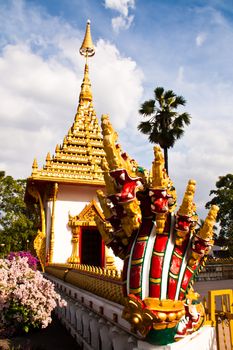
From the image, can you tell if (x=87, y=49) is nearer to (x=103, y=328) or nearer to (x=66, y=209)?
(x=66, y=209)

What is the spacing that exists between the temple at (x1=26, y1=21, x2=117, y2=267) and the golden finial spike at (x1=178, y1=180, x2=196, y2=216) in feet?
34.7

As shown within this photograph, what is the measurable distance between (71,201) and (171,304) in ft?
38.2

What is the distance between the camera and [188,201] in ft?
11.5

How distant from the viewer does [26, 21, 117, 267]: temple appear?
13961 millimetres

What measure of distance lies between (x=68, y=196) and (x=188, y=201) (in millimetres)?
11696

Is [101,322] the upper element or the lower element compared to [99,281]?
lower

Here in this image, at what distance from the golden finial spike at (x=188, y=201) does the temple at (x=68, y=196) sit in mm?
10580

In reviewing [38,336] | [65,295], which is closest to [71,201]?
[65,295]

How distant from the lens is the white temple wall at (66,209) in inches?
553

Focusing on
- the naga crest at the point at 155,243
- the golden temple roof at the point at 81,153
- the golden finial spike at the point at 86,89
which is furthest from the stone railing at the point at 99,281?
the golden finial spike at the point at 86,89

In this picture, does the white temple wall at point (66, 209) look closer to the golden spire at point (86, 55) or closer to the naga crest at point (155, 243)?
the golden spire at point (86, 55)

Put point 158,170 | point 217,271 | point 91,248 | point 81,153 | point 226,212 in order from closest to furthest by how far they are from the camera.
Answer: point 158,170 < point 81,153 < point 91,248 < point 217,271 < point 226,212

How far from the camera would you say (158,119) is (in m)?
18.8

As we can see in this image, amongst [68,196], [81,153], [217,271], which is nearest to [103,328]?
[68,196]
